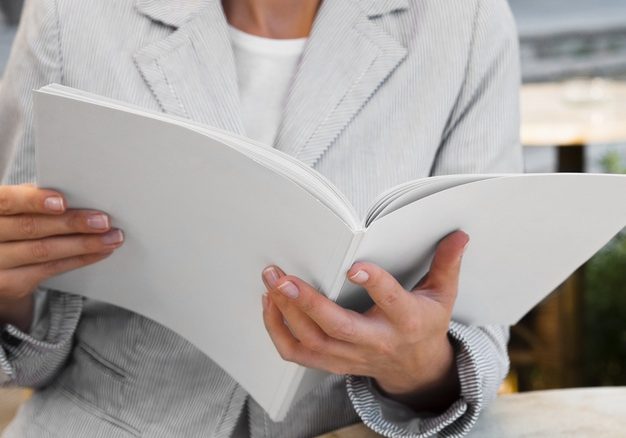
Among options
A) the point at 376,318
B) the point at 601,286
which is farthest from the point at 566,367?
the point at 376,318

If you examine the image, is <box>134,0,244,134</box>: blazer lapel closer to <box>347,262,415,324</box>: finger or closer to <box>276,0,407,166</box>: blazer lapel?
<box>276,0,407,166</box>: blazer lapel

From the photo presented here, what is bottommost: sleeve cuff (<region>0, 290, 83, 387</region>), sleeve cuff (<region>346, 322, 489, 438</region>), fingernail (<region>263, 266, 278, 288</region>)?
sleeve cuff (<region>346, 322, 489, 438</region>)

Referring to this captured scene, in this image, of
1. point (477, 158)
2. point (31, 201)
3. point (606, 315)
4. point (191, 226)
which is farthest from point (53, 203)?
point (606, 315)

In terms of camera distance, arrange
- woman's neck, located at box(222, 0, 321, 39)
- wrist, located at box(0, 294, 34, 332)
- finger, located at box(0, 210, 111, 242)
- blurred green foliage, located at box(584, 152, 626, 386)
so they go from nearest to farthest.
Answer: finger, located at box(0, 210, 111, 242), wrist, located at box(0, 294, 34, 332), woman's neck, located at box(222, 0, 321, 39), blurred green foliage, located at box(584, 152, 626, 386)

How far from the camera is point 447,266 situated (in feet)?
→ 3.01

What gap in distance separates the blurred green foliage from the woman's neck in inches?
77.8

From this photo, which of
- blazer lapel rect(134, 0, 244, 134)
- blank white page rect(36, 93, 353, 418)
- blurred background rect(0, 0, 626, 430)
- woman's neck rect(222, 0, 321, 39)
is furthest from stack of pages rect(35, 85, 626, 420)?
blurred background rect(0, 0, 626, 430)

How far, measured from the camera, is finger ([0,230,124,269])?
A: 960mm

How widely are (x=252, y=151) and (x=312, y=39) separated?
0.39 meters

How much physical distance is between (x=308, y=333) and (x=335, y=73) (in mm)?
399

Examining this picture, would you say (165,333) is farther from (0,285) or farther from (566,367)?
(566,367)

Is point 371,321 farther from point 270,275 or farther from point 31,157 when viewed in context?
point 31,157

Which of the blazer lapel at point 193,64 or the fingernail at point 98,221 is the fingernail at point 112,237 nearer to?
the fingernail at point 98,221

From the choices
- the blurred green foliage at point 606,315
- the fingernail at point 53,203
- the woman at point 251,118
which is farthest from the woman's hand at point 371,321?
the blurred green foliage at point 606,315
